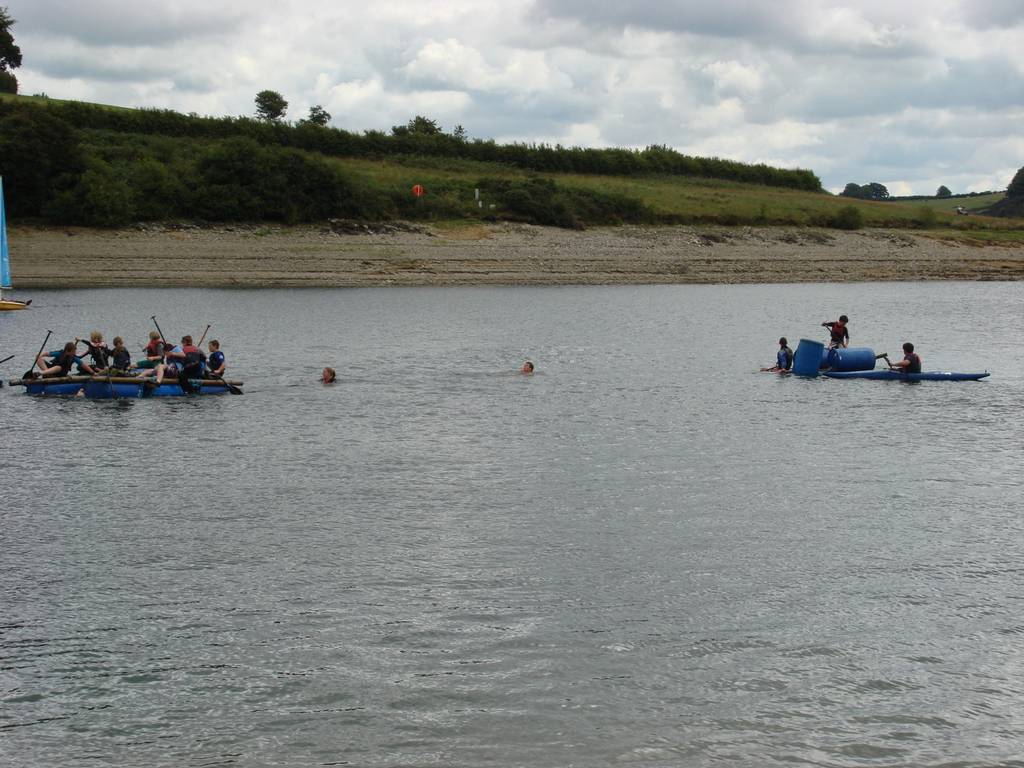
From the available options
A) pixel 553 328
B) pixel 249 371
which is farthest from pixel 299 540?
pixel 553 328

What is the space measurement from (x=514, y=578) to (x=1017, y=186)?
11716 centimetres

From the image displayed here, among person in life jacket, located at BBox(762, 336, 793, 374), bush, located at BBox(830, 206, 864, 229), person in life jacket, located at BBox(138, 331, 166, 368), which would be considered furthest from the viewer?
bush, located at BBox(830, 206, 864, 229)

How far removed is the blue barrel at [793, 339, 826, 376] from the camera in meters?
31.7

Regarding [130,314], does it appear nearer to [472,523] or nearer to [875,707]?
[472,523]

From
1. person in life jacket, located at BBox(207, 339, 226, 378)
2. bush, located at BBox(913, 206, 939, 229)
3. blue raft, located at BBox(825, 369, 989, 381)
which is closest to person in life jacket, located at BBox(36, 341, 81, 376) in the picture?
person in life jacket, located at BBox(207, 339, 226, 378)

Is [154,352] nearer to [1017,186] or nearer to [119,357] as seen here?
[119,357]

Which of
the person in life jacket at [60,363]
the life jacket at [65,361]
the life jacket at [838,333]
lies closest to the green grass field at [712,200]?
the life jacket at [838,333]

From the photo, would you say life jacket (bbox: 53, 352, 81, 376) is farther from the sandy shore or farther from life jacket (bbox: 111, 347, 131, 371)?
the sandy shore

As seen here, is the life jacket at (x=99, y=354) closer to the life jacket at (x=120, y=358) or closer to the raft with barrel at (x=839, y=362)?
the life jacket at (x=120, y=358)

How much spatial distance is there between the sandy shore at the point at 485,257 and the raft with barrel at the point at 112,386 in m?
27.3

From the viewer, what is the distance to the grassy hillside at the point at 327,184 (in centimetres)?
6084

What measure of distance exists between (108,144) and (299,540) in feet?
215

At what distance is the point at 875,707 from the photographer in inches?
392

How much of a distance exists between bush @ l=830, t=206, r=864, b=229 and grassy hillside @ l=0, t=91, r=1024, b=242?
0.33 feet
